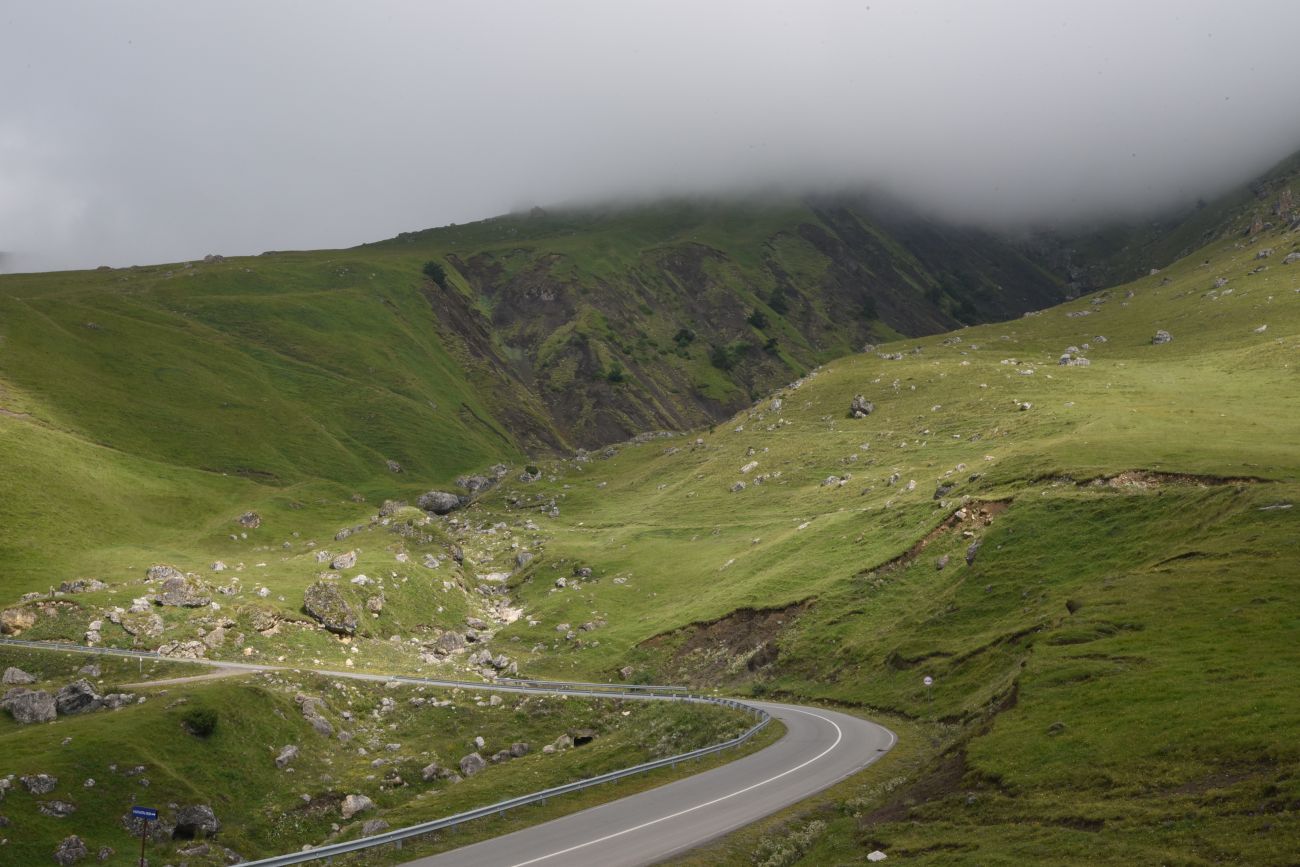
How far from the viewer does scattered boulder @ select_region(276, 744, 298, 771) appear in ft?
179

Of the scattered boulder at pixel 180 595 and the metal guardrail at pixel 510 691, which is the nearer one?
the metal guardrail at pixel 510 691

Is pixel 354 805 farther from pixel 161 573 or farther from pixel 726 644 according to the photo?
pixel 161 573

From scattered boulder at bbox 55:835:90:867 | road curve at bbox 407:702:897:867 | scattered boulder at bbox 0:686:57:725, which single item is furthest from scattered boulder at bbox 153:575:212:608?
road curve at bbox 407:702:897:867

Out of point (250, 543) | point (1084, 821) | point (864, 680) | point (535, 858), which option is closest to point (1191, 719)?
point (1084, 821)

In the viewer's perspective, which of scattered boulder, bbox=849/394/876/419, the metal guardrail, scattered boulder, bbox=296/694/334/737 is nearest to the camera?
the metal guardrail

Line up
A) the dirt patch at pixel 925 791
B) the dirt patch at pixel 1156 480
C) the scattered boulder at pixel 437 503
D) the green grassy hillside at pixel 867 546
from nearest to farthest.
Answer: the green grassy hillside at pixel 867 546 < the dirt patch at pixel 925 791 < the dirt patch at pixel 1156 480 < the scattered boulder at pixel 437 503

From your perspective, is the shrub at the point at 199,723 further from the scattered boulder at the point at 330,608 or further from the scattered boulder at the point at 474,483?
the scattered boulder at the point at 474,483

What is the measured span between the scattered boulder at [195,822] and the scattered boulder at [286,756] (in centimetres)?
658

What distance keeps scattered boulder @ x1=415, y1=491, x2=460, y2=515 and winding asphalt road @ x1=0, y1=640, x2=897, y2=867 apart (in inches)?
4570

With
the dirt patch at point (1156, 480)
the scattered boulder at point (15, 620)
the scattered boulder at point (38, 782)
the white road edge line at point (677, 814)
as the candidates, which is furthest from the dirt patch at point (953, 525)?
the scattered boulder at point (15, 620)

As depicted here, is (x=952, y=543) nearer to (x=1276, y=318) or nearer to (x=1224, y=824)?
(x=1224, y=824)

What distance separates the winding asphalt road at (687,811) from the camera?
2980cm

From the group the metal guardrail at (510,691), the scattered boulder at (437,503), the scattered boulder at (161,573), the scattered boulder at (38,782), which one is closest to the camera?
the metal guardrail at (510,691)

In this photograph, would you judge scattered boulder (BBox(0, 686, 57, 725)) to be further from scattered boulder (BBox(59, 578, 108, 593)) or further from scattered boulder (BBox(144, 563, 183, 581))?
scattered boulder (BBox(144, 563, 183, 581))
